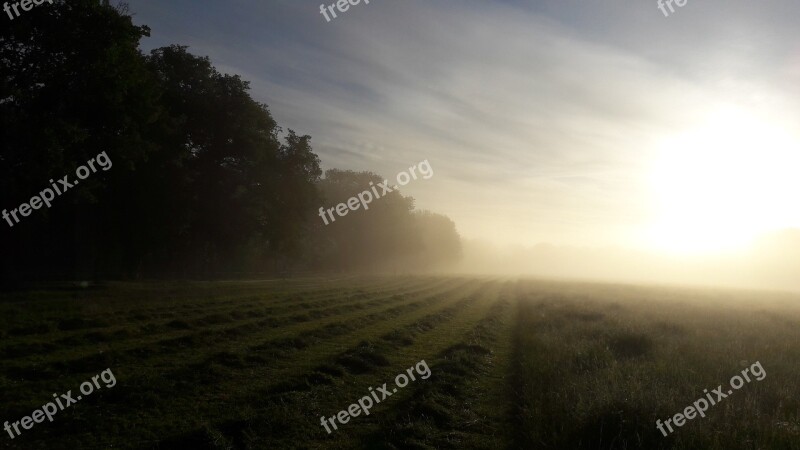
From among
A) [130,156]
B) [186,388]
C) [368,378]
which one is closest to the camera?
[186,388]

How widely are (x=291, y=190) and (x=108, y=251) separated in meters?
14.4

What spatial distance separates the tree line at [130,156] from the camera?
2173cm

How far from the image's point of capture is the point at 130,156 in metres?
25.9

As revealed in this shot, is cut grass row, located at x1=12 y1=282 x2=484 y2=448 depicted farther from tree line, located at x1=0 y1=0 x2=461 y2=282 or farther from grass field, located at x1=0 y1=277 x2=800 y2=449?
tree line, located at x1=0 y1=0 x2=461 y2=282

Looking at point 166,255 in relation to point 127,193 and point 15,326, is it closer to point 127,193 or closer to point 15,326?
point 127,193

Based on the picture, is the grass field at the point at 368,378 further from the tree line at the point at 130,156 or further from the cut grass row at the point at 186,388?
the tree line at the point at 130,156

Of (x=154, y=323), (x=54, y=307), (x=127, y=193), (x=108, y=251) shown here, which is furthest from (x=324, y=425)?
(x=108, y=251)

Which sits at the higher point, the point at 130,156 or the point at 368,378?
the point at 130,156

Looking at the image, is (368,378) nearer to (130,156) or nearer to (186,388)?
(186,388)

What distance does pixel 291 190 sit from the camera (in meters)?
41.8

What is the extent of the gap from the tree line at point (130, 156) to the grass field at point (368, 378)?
24.4 feet

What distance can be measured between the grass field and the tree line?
743 cm

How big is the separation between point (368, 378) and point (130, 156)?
20428 mm

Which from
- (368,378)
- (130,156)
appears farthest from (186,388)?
(130,156)
